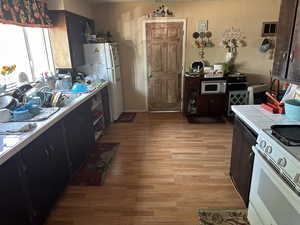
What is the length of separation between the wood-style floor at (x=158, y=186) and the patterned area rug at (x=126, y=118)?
0.76m

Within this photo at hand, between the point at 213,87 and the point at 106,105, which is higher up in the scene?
the point at 213,87

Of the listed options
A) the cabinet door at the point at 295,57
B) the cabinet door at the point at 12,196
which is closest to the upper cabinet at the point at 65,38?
the cabinet door at the point at 12,196

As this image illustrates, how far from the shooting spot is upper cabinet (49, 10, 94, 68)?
3074mm

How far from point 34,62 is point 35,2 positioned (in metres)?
Answer: 0.82

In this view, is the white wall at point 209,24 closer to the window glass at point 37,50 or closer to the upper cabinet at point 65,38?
the upper cabinet at point 65,38

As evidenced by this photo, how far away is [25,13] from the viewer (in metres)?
2.47

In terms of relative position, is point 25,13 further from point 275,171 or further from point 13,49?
point 275,171

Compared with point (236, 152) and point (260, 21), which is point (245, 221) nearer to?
point (236, 152)

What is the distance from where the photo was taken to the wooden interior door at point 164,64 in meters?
4.31

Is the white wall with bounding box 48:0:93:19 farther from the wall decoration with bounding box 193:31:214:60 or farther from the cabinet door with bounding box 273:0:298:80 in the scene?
the cabinet door with bounding box 273:0:298:80

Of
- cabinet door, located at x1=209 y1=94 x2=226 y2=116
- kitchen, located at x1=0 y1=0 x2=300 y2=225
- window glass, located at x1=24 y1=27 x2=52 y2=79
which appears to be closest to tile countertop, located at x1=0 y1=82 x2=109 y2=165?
kitchen, located at x1=0 y1=0 x2=300 y2=225

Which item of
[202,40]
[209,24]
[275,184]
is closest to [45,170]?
[275,184]

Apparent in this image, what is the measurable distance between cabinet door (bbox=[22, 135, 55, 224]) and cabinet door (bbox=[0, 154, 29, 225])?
0.08 m

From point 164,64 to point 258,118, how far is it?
10.2ft
